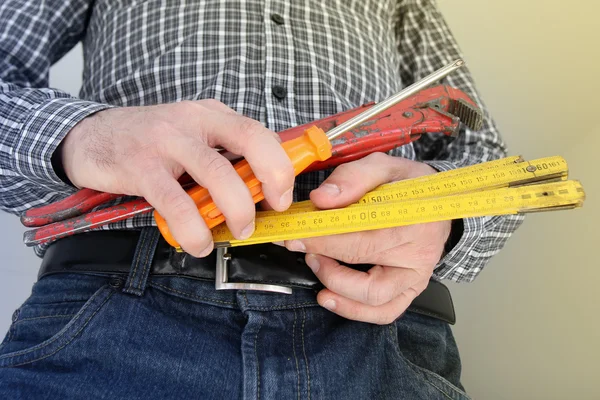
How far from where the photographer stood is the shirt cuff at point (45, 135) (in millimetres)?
570

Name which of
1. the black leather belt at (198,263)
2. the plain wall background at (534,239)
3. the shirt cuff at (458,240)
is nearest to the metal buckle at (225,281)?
the black leather belt at (198,263)

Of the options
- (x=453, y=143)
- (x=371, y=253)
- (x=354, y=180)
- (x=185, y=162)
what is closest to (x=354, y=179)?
(x=354, y=180)

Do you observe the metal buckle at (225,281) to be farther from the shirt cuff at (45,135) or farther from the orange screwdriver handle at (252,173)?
the shirt cuff at (45,135)

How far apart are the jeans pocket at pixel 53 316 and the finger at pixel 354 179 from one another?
0.34 m

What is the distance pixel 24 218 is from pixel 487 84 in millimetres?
1181

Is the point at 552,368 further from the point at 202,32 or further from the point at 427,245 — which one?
the point at 202,32

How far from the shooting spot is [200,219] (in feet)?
1.53

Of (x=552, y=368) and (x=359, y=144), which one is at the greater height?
(x=359, y=144)

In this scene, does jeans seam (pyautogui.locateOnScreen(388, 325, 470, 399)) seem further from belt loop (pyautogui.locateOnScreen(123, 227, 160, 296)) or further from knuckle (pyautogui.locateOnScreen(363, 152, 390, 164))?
belt loop (pyautogui.locateOnScreen(123, 227, 160, 296))

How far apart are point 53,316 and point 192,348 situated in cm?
21

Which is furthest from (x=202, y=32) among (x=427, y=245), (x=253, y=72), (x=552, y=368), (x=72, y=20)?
(x=552, y=368)

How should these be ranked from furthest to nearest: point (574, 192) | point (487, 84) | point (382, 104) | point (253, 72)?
point (487, 84) < point (253, 72) < point (382, 104) < point (574, 192)

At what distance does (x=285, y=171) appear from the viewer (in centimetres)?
47

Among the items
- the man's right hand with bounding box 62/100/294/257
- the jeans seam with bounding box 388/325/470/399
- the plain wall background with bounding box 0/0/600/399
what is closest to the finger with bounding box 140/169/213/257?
the man's right hand with bounding box 62/100/294/257
